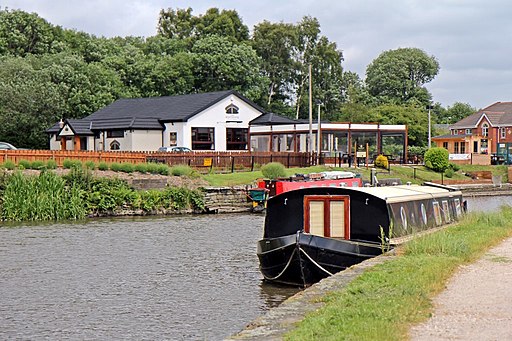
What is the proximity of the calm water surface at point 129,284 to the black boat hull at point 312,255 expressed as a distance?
554 millimetres

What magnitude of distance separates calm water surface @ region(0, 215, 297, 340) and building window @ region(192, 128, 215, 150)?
29.3m

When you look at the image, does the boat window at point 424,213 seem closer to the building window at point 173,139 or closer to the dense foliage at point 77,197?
the dense foliage at point 77,197

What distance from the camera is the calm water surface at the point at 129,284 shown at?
15172 millimetres

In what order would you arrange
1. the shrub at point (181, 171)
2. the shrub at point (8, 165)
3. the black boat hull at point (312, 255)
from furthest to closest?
the shrub at point (181, 171) < the shrub at point (8, 165) < the black boat hull at point (312, 255)

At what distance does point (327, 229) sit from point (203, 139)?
4252 cm

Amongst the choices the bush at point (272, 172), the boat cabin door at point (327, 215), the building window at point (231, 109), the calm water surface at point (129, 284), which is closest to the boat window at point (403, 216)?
the boat cabin door at point (327, 215)

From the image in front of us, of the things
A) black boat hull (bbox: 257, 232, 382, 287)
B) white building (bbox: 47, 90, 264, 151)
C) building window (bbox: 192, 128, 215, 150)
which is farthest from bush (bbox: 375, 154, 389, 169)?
black boat hull (bbox: 257, 232, 382, 287)

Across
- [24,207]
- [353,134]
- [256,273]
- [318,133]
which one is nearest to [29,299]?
[256,273]

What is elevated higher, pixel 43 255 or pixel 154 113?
pixel 154 113

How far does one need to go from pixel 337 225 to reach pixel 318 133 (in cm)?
3902

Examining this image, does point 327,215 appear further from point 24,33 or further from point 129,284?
point 24,33

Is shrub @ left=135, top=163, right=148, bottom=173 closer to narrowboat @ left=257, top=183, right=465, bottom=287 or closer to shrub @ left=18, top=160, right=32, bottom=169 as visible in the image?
shrub @ left=18, top=160, right=32, bottom=169

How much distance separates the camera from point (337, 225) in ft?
63.5

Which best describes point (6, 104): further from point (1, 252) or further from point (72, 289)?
point (72, 289)
